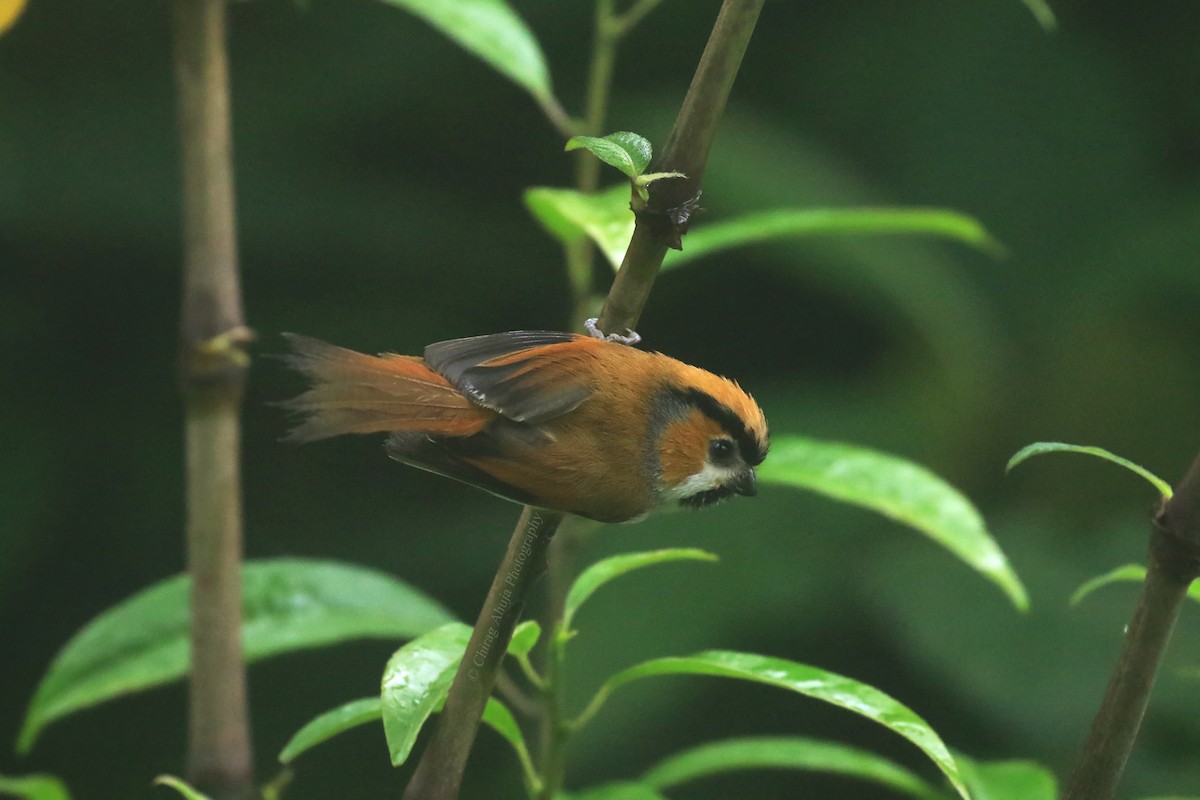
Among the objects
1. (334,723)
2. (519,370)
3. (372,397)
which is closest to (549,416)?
(519,370)

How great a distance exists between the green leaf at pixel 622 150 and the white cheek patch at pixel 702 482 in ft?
1.63

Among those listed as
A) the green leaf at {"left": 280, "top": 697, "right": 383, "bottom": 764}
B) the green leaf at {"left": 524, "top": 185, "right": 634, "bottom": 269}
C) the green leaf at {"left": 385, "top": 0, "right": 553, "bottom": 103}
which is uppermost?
the green leaf at {"left": 385, "top": 0, "right": 553, "bottom": 103}

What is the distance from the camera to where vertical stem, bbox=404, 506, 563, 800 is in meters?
0.72

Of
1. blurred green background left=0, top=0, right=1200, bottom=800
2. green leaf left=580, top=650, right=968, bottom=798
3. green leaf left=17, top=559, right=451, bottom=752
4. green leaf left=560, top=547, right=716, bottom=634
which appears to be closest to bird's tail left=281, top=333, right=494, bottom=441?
green leaf left=560, top=547, right=716, bottom=634

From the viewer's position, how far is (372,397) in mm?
965

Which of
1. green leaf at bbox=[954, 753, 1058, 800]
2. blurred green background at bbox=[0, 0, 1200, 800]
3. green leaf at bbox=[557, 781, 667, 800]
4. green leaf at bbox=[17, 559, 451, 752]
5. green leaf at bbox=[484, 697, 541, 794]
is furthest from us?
blurred green background at bbox=[0, 0, 1200, 800]

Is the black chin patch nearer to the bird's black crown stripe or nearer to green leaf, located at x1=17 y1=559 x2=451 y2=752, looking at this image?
the bird's black crown stripe

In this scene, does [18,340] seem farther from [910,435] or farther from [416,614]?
[910,435]

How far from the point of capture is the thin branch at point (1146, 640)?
2.12ft

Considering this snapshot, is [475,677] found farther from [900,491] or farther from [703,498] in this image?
[900,491]

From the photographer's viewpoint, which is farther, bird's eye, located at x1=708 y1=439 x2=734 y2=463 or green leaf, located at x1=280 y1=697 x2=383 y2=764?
bird's eye, located at x1=708 y1=439 x2=734 y2=463

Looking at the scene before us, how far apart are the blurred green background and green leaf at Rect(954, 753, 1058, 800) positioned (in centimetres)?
109

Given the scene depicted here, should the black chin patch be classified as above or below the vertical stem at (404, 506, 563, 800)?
above

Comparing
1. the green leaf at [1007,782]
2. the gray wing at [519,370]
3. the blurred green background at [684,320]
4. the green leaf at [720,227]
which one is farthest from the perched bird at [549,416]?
the blurred green background at [684,320]
